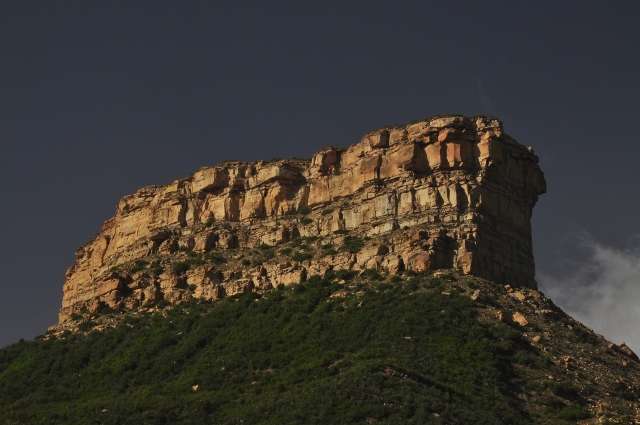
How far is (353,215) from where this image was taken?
3563 inches

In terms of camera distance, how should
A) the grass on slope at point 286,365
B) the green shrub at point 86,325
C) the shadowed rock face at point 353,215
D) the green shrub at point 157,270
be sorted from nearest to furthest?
the grass on slope at point 286,365 → the shadowed rock face at point 353,215 → the green shrub at point 86,325 → the green shrub at point 157,270

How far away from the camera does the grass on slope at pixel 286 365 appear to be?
64.3 metres

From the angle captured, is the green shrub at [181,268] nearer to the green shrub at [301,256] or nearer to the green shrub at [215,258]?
the green shrub at [215,258]

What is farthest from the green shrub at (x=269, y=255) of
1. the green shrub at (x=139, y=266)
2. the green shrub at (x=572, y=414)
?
the green shrub at (x=572, y=414)

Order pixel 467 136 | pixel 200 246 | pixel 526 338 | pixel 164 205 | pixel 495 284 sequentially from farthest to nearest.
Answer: pixel 164 205, pixel 200 246, pixel 467 136, pixel 495 284, pixel 526 338

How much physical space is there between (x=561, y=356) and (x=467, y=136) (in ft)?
70.2

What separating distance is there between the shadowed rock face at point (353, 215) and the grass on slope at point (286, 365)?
298cm

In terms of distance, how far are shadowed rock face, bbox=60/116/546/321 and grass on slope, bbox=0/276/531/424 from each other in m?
2.98

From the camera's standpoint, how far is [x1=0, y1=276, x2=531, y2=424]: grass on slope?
6431 cm

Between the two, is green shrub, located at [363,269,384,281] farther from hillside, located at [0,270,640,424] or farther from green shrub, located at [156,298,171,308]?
green shrub, located at [156,298,171,308]

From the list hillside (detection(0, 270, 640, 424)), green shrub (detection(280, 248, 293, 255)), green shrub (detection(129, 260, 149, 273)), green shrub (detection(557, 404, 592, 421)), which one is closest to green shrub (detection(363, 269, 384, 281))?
hillside (detection(0, 270, 640, 424))

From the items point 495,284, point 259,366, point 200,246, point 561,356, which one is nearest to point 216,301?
point 200,246

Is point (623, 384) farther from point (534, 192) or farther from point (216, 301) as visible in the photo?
point (216, 301)

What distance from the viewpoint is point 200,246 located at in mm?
95375
